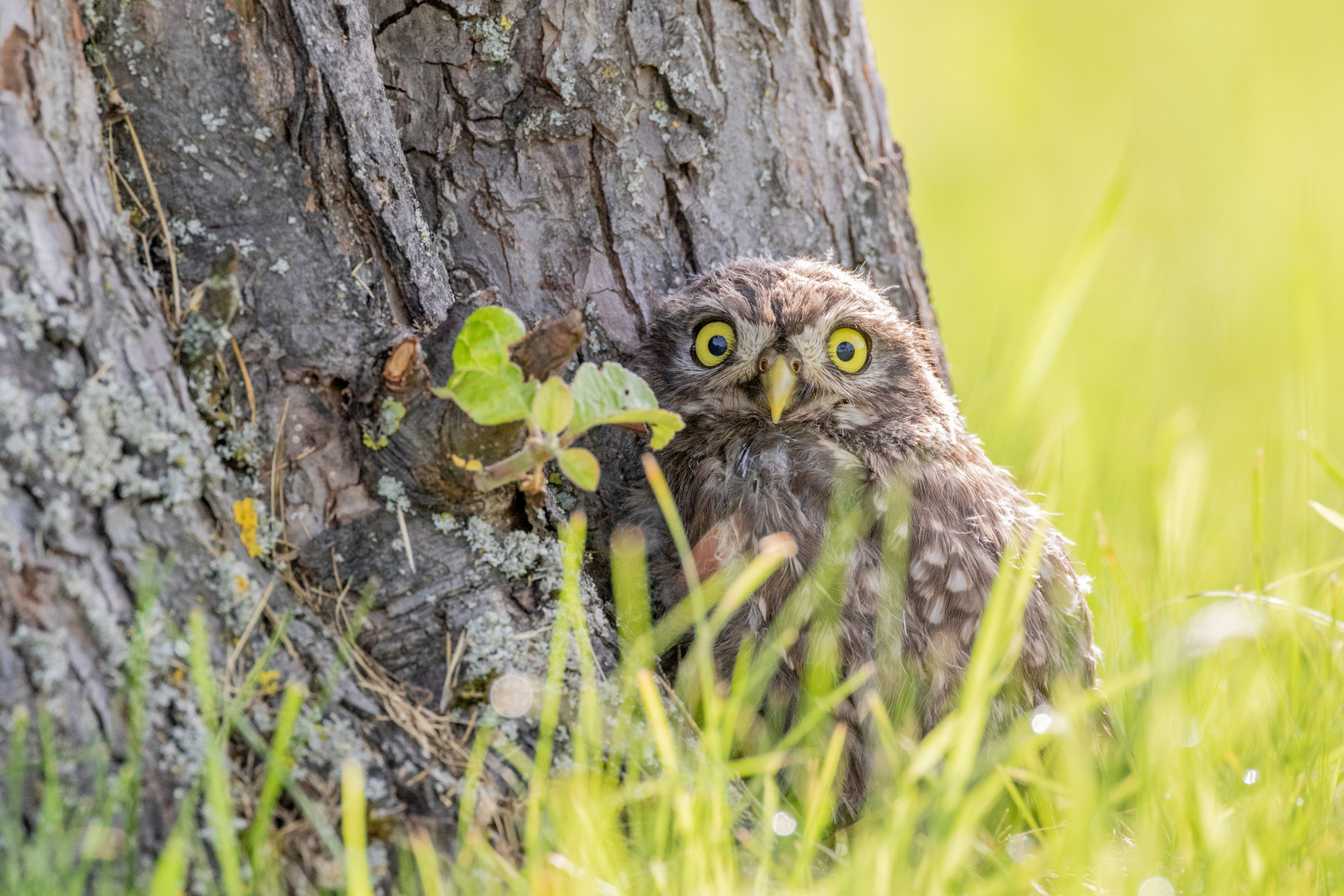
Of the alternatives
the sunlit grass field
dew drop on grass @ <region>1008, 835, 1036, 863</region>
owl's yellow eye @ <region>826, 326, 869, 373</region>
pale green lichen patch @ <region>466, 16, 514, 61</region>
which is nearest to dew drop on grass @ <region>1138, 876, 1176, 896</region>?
the sunlit grass field

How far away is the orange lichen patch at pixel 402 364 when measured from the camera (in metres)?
1.61

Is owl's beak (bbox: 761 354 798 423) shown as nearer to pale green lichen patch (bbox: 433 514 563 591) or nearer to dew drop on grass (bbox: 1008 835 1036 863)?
pale green lichen patch (bbox: 433 514 563 591)

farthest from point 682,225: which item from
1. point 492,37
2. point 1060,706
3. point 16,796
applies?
point 16,796

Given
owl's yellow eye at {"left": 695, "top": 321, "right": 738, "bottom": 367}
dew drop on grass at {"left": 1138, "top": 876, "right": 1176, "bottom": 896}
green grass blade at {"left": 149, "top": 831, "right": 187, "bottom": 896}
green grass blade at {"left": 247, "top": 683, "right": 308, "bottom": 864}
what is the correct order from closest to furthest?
green grass blade at {"left": 149, "top": 831, "right": 187, "bottom": 896}, green grass blade at {"left": 247, "top": 683, "right": 308, "bottom": 864}, dew drop on grass at {"left": 1138, "top": 876, "right": 1176, "bottom": 896}, owl's yellow eye at {"left": 695, "top": 321, "right": 738, "bottom": 367}

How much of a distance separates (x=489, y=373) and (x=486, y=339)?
0.18ft

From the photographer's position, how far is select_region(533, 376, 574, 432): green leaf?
151 cm

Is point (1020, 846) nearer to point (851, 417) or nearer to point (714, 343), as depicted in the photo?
point (851, 417)

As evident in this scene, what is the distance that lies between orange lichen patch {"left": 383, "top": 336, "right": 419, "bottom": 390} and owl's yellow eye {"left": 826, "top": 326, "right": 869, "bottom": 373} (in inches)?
37.6

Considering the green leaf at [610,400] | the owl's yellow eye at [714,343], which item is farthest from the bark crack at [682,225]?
the green leaf at [610,400]

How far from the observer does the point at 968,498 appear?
7.12ft

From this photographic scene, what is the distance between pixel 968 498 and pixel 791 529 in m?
0.40

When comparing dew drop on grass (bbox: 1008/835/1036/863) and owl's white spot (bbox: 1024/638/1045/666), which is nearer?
dew drop on grass (bbox: 1008/835/1036/863)

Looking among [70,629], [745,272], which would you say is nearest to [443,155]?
[745,272]

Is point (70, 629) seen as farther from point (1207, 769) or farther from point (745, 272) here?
point (1207, 769)
